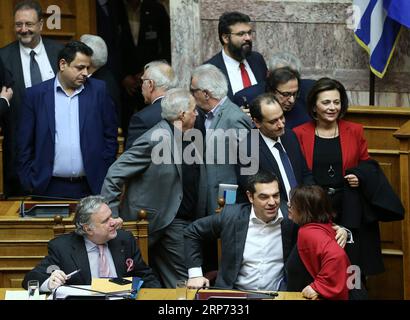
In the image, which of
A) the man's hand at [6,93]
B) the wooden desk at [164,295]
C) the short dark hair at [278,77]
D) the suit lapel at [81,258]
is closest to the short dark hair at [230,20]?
the short dark hair at [278,77]

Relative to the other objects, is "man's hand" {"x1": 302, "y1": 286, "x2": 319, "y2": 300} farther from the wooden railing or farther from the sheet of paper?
the wooden railing

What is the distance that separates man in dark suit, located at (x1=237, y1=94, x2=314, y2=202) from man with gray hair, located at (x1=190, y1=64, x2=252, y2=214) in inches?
6.4

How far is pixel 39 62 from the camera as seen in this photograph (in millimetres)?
10227

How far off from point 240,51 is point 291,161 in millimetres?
1455

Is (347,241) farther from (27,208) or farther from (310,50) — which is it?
(310,50)

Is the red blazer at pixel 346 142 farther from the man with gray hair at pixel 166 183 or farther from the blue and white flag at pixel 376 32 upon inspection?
the blue and white flag at pixel 376 32

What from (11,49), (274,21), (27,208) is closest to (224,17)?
(274,21)

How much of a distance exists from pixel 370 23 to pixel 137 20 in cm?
225

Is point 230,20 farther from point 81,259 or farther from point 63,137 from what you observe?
point 81,259

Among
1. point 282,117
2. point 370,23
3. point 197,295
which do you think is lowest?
point 197,295

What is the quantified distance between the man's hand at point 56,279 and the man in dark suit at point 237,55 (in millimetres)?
2597

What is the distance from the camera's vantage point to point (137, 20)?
1190cm

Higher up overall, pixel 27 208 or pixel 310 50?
pixel 310 50

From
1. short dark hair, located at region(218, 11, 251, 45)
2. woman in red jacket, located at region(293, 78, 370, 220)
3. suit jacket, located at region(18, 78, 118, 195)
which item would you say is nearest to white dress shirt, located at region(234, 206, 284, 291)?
woman in red jacket, located at region(293, 78, 370, 220)
